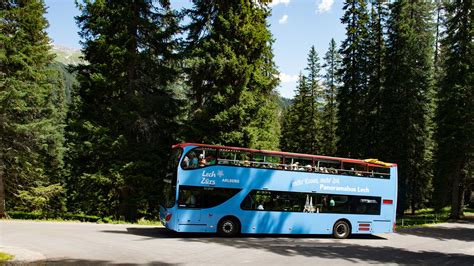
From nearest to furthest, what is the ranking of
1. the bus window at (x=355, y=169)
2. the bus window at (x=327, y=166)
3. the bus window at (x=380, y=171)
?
1. the bus window at (x=327, y=166)
2. the bus window at (x=355, y=169)
3. the bus window at (x=380, y=171)

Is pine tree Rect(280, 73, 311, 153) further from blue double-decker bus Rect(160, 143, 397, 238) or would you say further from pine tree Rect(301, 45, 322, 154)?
blue double-decker bus Rect(160, 143, 397, 238)

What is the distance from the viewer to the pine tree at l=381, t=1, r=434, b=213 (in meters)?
31.2

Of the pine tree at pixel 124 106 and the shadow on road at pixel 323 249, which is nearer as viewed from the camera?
the shadow on road at pixel 323 249

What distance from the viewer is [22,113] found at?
2148 cm

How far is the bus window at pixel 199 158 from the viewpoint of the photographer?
1528 cm

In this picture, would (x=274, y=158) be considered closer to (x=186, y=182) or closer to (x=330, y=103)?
(x=186, y=182)

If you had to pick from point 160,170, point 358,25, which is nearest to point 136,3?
point 160,170

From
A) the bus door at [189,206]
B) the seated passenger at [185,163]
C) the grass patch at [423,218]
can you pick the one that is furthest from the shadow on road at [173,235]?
the grass patch at [423,218]

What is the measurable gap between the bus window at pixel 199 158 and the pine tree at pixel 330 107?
3003 centimetres

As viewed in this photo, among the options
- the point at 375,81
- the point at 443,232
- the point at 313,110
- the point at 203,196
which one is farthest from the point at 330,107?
the point at 203,196

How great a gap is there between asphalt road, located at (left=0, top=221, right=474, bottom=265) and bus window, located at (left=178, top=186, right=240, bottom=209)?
1385 millimetres

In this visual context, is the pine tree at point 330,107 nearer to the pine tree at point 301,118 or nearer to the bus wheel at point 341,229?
the pine tree at point 301,118

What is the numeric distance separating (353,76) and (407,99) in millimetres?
5764

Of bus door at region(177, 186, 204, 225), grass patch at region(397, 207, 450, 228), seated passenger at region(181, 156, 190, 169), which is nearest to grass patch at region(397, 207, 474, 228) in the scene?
grass patch at region(397, 207, 450, 228)
